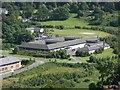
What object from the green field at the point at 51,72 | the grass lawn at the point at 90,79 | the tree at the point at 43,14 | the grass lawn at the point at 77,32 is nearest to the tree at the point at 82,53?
the green field at the point at 51,72

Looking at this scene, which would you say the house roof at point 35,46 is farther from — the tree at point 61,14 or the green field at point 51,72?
the tree at point 61,14

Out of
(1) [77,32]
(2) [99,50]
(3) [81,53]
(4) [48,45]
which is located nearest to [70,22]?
(1) [77,32]

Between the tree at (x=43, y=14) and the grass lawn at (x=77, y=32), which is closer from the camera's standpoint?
the grass lawn at (x=77, y=32)

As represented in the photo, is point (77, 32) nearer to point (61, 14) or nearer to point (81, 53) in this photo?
point (61, 14)

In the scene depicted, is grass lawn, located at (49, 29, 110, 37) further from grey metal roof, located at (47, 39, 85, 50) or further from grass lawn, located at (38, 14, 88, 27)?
grey metal roof, located at (47, 39, 85, 50)

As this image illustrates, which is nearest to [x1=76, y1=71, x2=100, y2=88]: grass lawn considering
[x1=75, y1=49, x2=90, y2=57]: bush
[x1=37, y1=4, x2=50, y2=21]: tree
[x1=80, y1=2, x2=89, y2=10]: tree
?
[x1=75, y1=49, x2=90, y2=57]: bush

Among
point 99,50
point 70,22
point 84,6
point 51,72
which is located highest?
point 84,6

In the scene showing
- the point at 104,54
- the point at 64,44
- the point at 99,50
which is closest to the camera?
the point at 104,54

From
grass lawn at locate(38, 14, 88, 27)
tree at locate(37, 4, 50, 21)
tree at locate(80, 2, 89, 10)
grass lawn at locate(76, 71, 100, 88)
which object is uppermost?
tree at locate(80, 2, 89, 10)

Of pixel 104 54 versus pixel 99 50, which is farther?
pixel 99 50

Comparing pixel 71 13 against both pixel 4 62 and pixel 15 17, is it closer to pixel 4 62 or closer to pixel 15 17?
pixel 15 17

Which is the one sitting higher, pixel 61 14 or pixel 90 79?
pixel 61 14

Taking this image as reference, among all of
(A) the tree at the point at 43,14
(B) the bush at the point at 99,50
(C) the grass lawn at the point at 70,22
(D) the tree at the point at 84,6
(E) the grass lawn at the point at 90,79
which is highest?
(D) the tree at the point at 84,6
